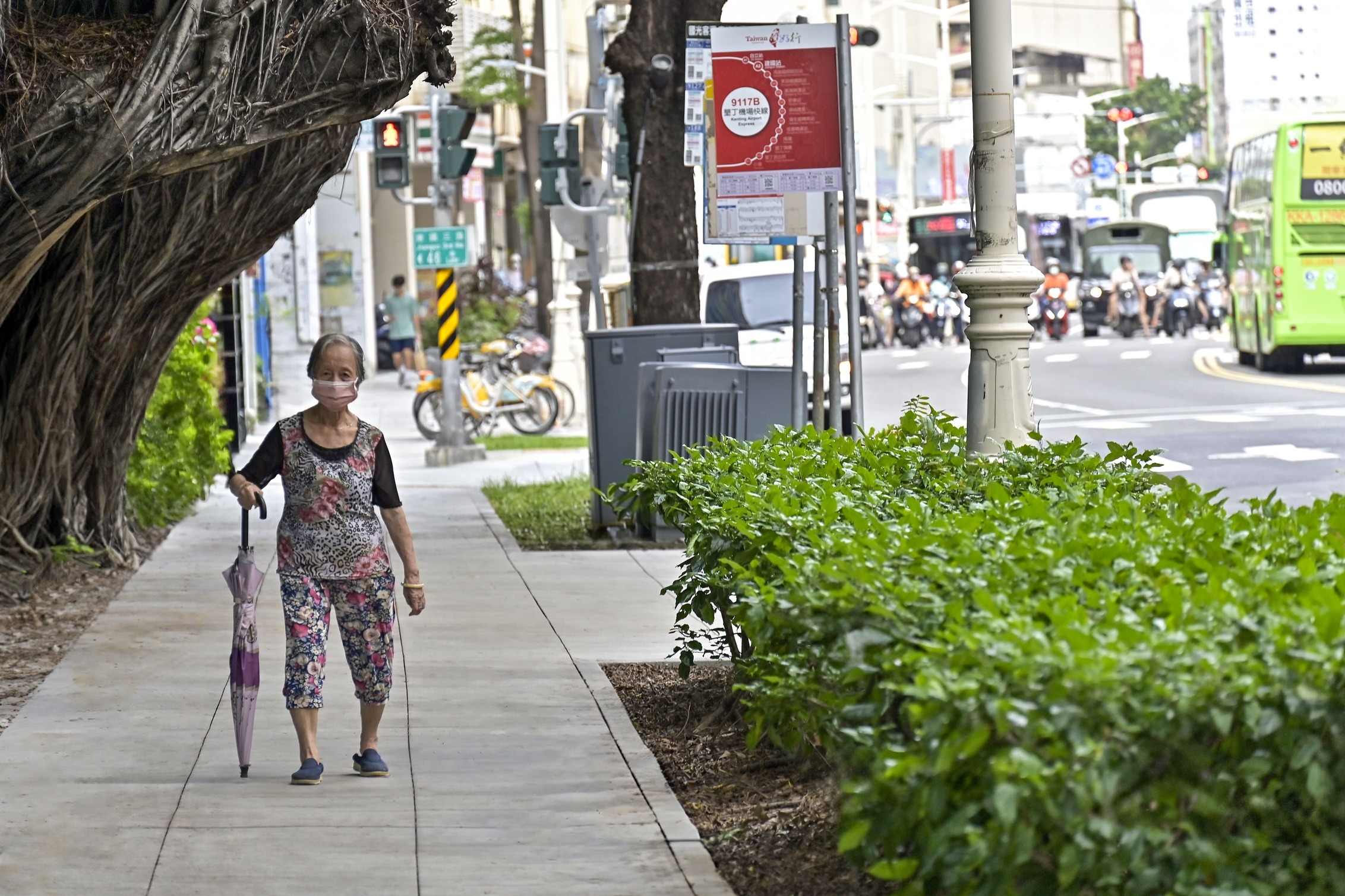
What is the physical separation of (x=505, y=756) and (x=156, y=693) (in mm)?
1843

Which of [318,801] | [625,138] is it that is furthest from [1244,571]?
[625,138]

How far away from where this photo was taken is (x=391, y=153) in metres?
20.3

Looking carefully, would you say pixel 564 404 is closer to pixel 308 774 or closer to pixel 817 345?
pixel 817 345

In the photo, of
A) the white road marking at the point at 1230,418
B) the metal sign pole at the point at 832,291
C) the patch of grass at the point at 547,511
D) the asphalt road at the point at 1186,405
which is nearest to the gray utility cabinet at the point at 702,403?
the patch of grass at the point at 547,511

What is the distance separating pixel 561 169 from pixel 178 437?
21.0 feet

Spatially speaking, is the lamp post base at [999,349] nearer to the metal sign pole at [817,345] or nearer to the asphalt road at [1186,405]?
the asphalt road at [1186,405]

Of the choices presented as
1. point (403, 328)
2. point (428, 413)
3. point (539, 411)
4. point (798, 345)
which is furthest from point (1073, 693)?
point (403, 328)

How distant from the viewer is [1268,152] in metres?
29.8

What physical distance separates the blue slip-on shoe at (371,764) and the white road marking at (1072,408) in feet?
58.4

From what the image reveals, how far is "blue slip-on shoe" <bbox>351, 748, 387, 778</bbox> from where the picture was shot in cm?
623

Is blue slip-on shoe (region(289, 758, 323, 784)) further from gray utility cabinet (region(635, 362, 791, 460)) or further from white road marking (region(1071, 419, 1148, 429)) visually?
white road marking (region(1071, 419, 1148, 429))

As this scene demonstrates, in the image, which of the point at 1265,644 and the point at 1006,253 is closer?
the point at 1265,644

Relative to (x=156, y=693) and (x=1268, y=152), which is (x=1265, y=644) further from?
(x=1268, y=152)

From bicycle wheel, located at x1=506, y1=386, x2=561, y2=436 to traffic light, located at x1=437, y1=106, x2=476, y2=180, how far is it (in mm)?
4228
